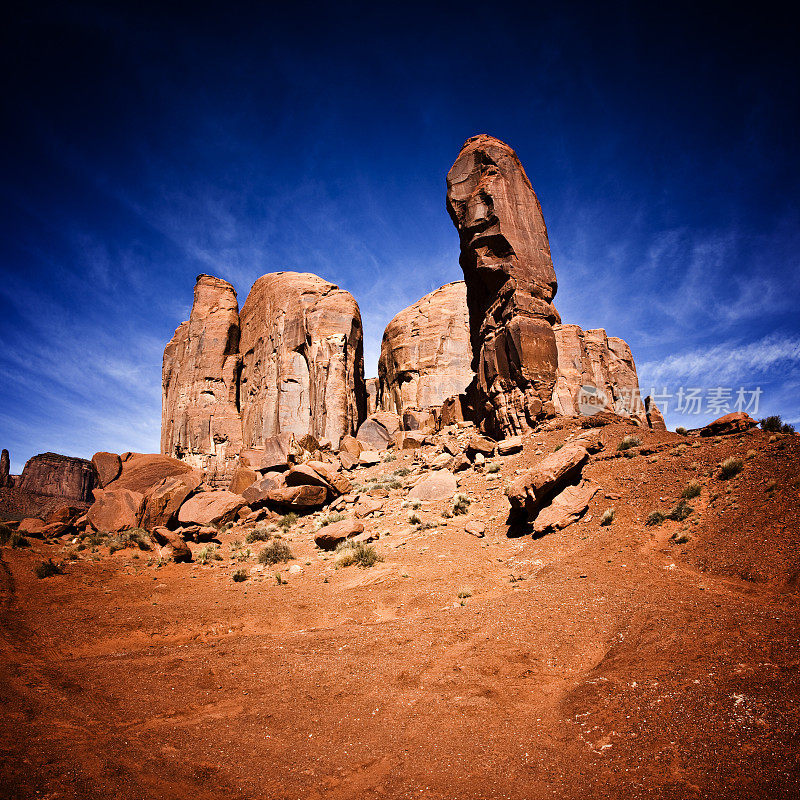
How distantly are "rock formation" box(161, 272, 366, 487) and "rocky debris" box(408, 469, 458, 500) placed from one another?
20.6 metres

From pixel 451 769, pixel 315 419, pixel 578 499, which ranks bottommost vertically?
pixel 451 769

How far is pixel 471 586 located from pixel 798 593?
16.4ft

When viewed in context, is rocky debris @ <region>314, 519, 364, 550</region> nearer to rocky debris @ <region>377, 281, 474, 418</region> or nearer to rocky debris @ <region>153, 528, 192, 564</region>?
rocky debris @ <region>153, 528, 192, 564</region>

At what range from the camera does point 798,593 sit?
5367 mm

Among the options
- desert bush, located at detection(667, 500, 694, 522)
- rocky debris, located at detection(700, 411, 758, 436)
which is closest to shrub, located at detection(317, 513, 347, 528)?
desert bush, located at detection(667, 500, 694, 522)

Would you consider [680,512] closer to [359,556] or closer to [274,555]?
[359,556]

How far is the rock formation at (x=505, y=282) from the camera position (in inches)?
762

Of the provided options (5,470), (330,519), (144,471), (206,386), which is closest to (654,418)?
(330,519)

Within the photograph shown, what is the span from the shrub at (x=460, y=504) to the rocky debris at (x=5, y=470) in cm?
8182

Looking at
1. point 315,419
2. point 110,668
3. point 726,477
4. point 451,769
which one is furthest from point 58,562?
point 315,419

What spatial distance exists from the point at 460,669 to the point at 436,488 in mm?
10697

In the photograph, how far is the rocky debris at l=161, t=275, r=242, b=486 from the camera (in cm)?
4175

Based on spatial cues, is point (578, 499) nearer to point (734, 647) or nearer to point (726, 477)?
point (726, 477)

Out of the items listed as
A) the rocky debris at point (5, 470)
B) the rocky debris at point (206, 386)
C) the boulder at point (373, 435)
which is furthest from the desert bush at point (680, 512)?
the rocky debris at point (5, 470)
